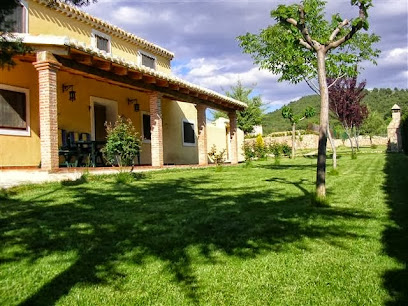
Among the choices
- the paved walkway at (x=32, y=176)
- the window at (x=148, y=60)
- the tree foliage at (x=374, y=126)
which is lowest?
the paved walkway at (x=32, y=176)

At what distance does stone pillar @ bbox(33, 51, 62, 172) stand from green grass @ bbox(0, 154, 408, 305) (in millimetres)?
1927

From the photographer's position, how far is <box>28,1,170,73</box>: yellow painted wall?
11047mm

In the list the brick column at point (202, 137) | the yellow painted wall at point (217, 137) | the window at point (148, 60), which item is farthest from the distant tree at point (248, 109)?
the brick column at point (202, 137)

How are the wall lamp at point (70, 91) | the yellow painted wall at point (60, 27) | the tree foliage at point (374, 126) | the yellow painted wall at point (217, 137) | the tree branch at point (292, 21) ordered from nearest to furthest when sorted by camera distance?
the tree branch at point (292, 21), the yellow painted wall at point (60, 27), the wall lamp at point (70, 91), the yellow painted wall at point (217, 137), the tree foliage at point (374, 126)

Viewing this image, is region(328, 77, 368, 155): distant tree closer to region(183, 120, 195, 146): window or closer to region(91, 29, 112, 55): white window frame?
region(183, 120, 195, 146): window

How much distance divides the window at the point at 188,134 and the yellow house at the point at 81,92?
0.15 metres

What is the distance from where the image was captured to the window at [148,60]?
1623 centimetres

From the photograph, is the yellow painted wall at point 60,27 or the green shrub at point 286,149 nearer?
the yellow painted wall at point 60,27

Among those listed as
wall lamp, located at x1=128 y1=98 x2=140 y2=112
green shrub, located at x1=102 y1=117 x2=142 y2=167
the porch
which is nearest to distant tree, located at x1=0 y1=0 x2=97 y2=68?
the porch

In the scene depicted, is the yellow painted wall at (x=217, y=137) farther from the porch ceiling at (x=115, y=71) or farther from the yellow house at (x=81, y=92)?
the porch ceiling at (x=115, y=71)

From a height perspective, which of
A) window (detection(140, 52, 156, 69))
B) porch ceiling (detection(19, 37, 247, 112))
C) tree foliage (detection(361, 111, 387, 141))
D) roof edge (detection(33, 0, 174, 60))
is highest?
roof edge (detection(33, 0, 174, 60))

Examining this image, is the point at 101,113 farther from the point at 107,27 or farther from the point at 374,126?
the point at 374,126

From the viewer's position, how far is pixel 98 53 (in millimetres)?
9031

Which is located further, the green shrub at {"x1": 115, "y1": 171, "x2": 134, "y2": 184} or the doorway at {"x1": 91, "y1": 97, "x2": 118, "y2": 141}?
the doorway at {"x1": 91, "y1": 97, "x2": 118, "y2": 141}
